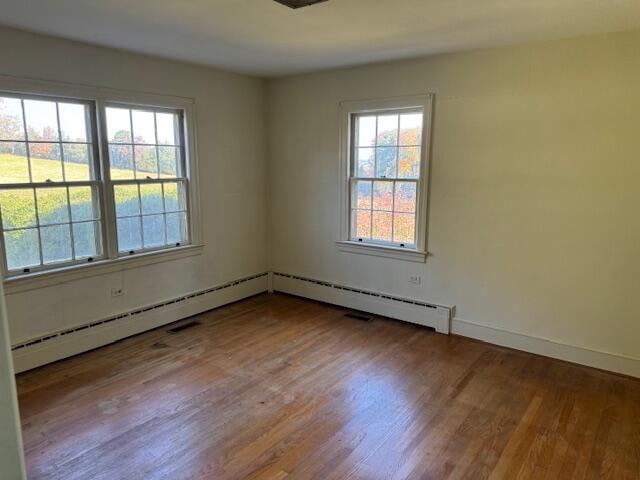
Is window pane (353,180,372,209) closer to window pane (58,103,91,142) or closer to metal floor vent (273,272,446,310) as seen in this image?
metal floor vent (273,272,446,310)

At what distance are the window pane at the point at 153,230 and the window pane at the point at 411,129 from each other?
2.47m

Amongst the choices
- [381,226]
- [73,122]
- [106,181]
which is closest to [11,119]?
[73,122]

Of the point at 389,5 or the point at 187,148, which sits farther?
the point at 187,148

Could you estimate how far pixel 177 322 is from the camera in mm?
4324

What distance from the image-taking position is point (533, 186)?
3.47 meters

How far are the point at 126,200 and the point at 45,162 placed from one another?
705 millimetres

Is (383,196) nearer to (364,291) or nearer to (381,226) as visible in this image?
(381,226)

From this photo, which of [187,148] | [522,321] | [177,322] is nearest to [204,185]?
[187,148]

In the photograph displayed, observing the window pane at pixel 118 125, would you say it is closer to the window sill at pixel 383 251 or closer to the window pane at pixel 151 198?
the window pane at pixel 151 198

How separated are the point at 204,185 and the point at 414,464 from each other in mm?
3279

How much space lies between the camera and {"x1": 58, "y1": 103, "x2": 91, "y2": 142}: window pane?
3387mm

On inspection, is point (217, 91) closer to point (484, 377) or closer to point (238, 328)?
point (238, 328)

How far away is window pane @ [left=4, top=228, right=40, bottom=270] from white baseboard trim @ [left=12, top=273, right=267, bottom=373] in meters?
0.61

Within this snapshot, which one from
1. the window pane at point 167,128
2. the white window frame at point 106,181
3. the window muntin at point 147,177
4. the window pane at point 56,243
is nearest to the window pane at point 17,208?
the window pane at point 56,243
